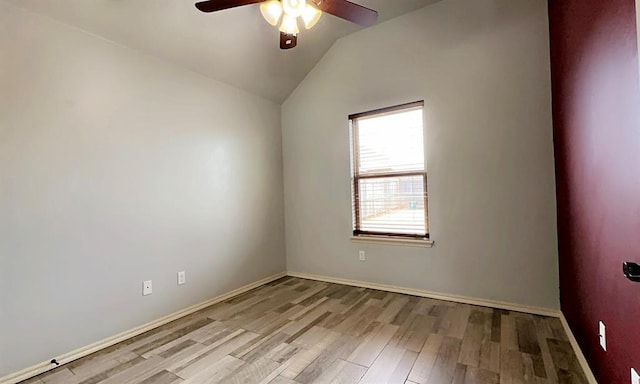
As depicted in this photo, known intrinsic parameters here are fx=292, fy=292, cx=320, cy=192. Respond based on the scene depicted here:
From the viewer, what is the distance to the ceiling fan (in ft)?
5.79

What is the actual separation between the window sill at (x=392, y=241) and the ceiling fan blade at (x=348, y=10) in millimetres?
2107

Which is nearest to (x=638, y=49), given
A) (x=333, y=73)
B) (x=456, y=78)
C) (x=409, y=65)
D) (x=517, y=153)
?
(x=517, y=153)

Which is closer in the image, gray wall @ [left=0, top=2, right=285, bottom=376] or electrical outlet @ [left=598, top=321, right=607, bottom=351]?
electrical outlet @ [left=598, top=321, right=607, bottom=351]

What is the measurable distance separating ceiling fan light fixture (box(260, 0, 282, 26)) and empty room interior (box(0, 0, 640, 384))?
2 centimetres

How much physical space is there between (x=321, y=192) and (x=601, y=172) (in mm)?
2672

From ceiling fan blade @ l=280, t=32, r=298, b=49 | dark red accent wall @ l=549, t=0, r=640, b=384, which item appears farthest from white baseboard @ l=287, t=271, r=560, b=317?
ceiling fan blade @ l=280, t=32, r=298, b=49

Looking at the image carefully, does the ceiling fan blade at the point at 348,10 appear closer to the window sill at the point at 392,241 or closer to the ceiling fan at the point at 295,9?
the ceiling fan at the point at 295,9

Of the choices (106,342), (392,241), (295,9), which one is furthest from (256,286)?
(295,9)

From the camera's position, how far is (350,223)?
3.52 metres

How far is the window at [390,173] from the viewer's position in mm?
3102

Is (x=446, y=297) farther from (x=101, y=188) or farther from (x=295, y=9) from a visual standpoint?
(x=101, y=188)

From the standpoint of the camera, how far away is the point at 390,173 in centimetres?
328

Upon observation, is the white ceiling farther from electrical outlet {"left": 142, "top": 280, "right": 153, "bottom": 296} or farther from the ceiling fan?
electrical outlet {"left": 142, "top": 280, "right": 153, "bottom": 296}

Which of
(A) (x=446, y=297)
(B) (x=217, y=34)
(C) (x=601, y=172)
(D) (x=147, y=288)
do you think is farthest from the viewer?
(A) (x=446, y=297)
